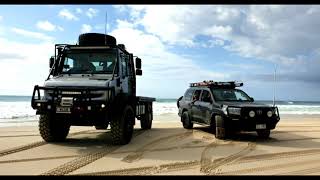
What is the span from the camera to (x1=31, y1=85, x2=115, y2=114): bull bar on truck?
9727 mm

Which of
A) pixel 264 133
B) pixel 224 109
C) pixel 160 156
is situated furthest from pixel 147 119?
pixel 160 156

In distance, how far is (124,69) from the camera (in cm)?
1147

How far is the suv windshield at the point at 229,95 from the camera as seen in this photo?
44.1ft

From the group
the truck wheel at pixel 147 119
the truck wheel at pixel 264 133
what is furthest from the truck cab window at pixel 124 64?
the truck wheel at pixel 264 133

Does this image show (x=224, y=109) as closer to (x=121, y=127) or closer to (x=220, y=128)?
(x=220, y=128)

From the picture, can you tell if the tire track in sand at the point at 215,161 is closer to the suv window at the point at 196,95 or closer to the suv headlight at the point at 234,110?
the suv headlight at the point at 234,110

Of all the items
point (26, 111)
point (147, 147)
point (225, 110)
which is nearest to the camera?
point (147, 147)

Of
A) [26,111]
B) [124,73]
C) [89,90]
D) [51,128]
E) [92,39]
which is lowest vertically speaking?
[26,111]

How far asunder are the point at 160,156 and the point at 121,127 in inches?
63.9

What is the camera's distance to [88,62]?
1096cm
